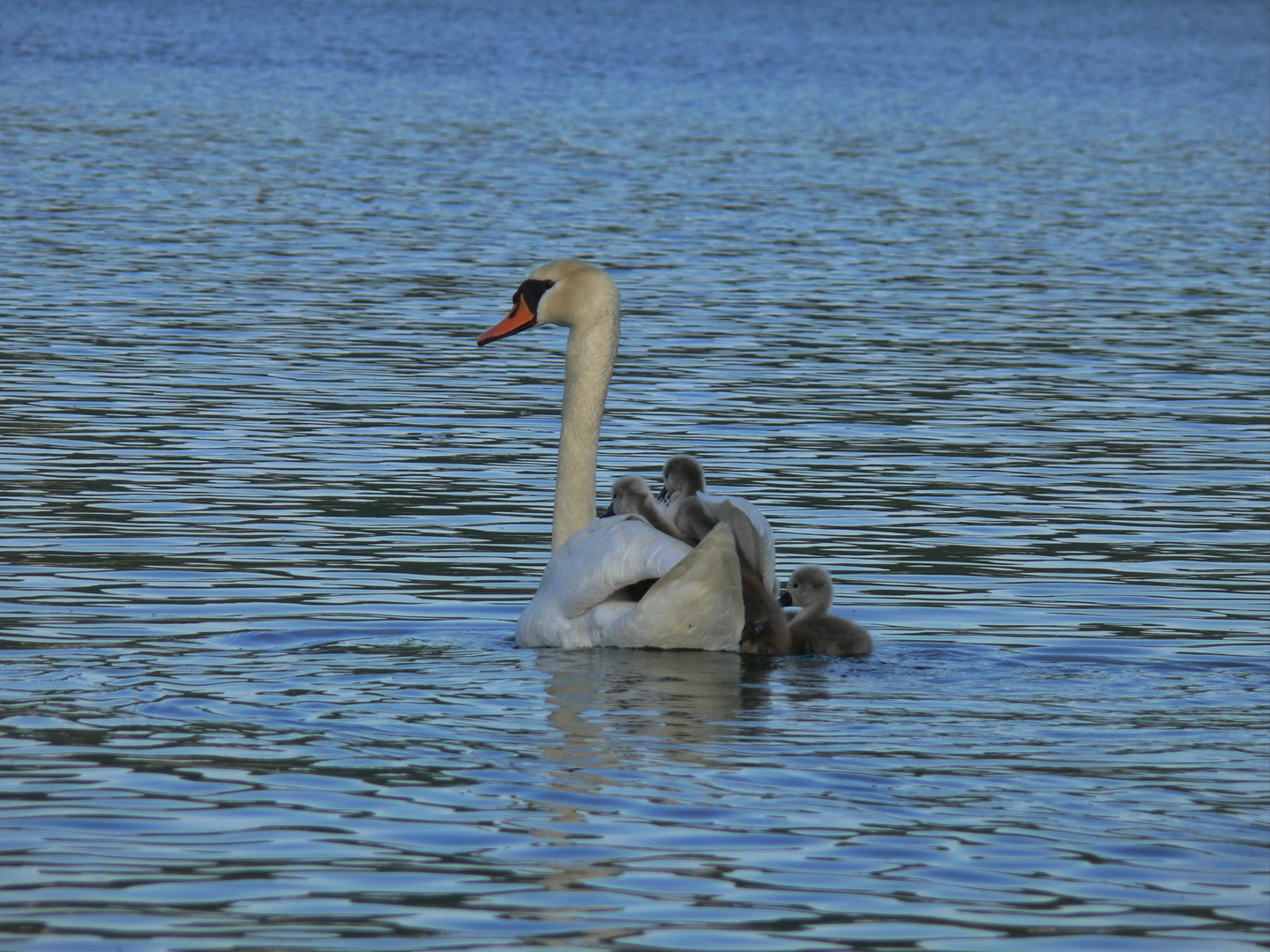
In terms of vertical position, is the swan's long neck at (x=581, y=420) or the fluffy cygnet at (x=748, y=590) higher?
the swan's long neck at (x=581, y=420)

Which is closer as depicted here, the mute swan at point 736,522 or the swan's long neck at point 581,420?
the mute swan at point 736,522

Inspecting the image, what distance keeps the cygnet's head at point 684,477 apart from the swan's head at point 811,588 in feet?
3.16

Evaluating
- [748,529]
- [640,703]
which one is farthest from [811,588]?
[640,703]

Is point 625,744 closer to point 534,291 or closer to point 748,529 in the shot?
point 748,529

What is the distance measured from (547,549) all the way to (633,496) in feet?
5.68

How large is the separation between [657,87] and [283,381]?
140 ft

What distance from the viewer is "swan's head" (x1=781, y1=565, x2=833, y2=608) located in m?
9.51

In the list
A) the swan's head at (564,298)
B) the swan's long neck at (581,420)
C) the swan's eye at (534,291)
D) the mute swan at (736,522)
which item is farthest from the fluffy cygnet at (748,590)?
the swan's eye at (534,291)

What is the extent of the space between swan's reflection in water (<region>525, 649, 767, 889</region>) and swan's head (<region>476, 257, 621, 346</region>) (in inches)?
80.9

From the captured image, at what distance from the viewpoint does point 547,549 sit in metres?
11.7

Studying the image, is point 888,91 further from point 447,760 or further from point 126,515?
point 447,760

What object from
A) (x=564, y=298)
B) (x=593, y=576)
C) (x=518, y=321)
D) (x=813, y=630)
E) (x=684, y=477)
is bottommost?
(x=813, y=630)

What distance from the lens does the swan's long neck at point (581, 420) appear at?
10.3 metres

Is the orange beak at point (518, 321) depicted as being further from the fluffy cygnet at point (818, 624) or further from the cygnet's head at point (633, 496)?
the fluffy cygnet at point (818, 624)
